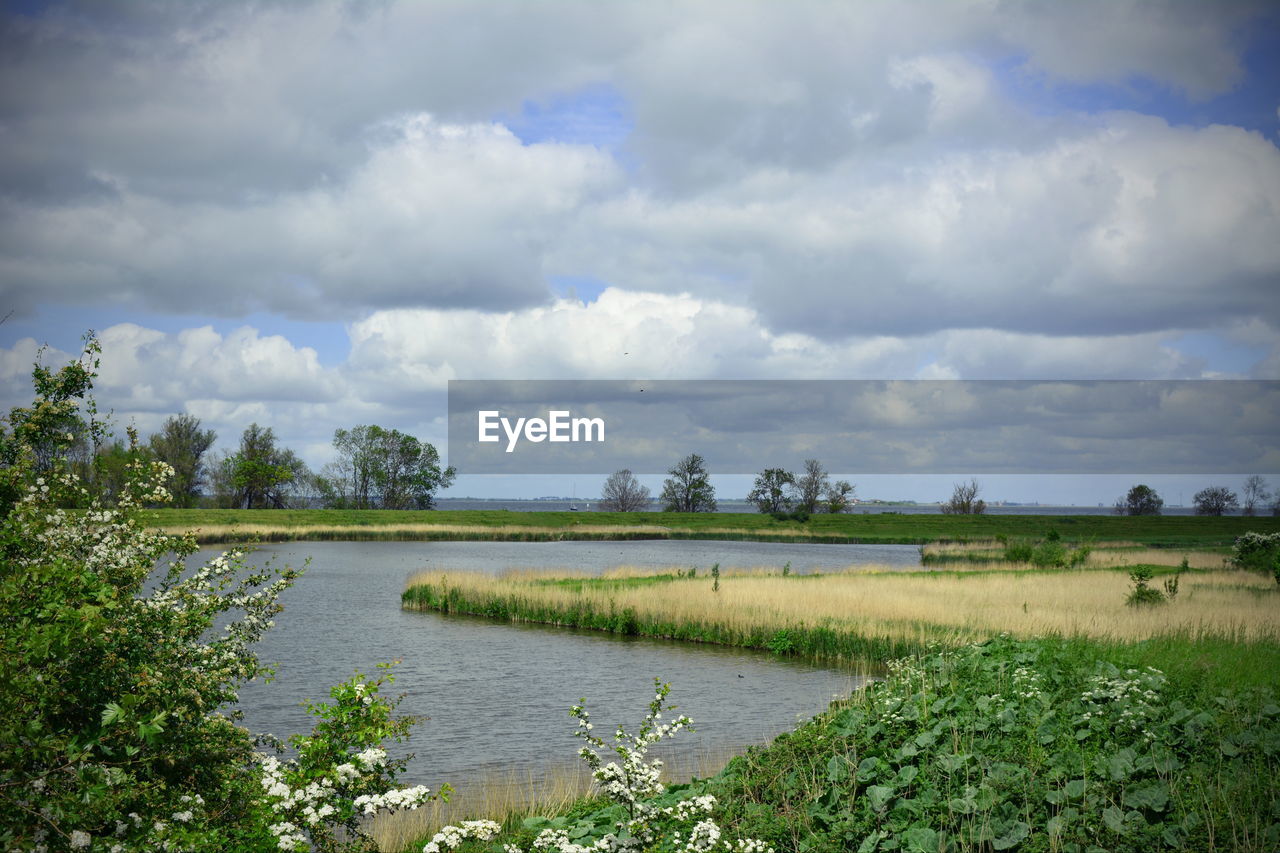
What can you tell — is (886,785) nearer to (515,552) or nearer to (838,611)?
(838,611)

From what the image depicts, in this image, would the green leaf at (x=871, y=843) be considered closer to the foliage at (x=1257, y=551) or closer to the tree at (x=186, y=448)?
the foliage at (x=1257, y=551)

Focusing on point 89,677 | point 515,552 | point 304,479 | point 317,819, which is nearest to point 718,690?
point 317,819

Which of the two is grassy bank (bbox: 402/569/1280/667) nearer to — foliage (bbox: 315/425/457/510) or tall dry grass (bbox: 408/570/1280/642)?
tall dry grass (bbox: 408/570/1280/642)

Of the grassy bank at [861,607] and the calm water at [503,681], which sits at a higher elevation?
the grassy bank at [861,607]

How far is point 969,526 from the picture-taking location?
105 m

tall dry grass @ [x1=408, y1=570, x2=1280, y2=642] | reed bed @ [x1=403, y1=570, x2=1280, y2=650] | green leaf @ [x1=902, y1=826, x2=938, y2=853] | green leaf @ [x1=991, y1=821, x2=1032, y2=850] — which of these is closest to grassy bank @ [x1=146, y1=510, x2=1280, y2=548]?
reed bed @ [x1=403, y1=570, x2=1280, y2=650]

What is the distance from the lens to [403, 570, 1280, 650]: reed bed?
69.5 ft

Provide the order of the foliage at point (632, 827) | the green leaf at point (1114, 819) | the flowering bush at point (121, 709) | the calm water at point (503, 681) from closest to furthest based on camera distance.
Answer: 1. the flowering bush at point (121, 709)
2. the foliage at point (632, 827)
3. the green leaf at point (1114, 819)
4. the calm water at point (503, 681)

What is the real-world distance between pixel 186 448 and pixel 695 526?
6001 cm

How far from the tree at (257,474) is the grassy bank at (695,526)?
12215mm

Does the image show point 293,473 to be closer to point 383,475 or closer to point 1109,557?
point 383,475

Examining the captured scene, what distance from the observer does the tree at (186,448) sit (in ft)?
330

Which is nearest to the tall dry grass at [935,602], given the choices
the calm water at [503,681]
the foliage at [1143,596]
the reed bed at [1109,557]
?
the foliage at [1143,596]

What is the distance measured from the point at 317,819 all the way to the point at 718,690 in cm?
→ 1673
